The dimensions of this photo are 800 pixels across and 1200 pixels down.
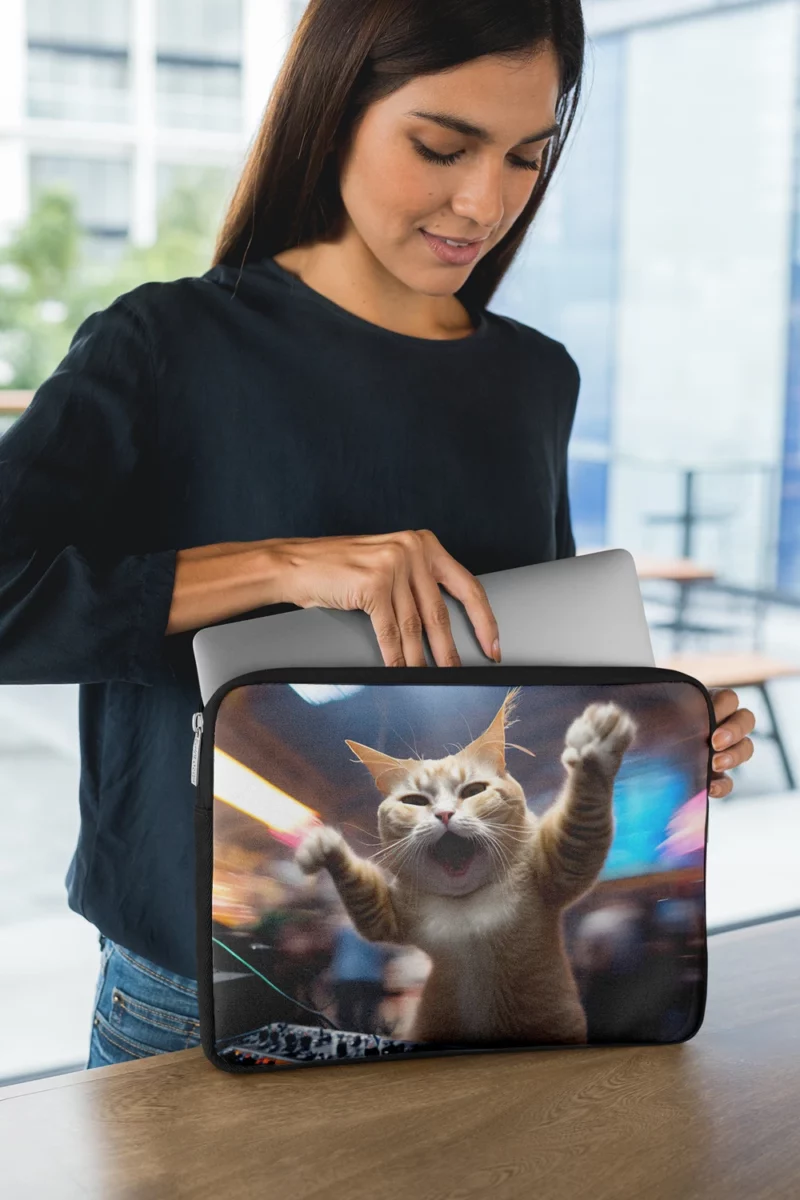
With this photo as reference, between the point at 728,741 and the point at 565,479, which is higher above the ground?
the point at 565,479

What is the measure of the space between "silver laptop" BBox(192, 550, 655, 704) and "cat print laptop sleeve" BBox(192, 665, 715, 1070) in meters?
0.03

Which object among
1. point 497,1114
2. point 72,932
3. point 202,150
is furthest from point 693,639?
point 497,1114

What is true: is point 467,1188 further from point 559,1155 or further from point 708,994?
point 708,994

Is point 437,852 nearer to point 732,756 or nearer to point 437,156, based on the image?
point 732,756

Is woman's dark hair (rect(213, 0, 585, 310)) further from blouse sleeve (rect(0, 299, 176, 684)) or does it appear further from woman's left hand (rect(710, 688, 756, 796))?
woman's left hand (rect(710, 688, 756, 796))

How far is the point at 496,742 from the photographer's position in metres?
0.66

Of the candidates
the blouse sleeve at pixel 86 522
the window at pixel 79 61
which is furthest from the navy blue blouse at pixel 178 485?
the window at pixel 79 61

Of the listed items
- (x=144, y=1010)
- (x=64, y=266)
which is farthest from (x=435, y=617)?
(x=64, y=266)

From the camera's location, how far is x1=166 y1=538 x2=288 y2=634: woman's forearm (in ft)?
2.39

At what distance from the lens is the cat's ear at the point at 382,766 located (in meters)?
0.65

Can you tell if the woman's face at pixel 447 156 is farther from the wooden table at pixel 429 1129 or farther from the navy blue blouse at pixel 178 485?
the wooden table at pixel 429 1129

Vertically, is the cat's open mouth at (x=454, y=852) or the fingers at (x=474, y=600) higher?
the fingers at (x=474, y=600)

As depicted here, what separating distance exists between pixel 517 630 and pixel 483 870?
0.44 feet

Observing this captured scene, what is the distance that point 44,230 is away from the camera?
599 cm
